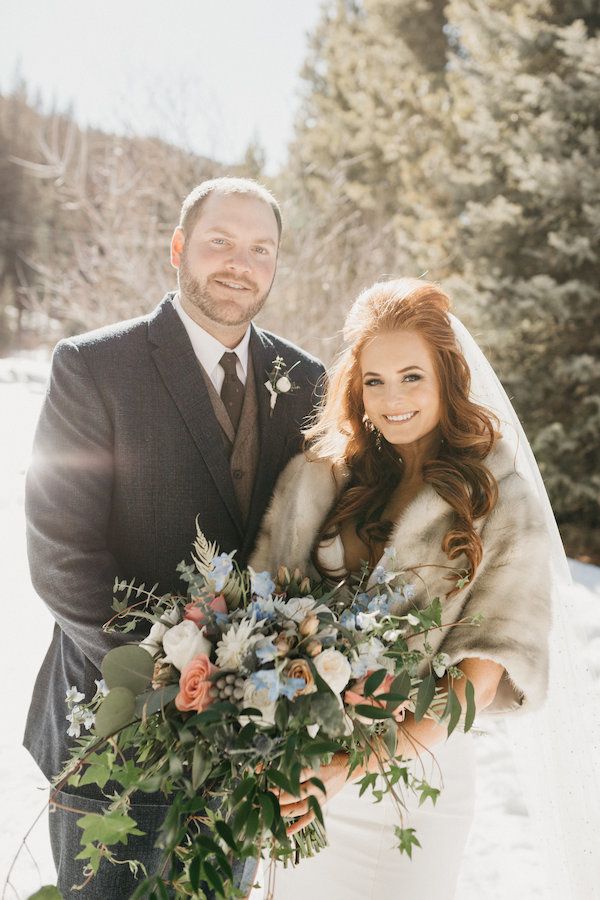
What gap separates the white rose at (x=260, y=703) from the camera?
57.3 inches

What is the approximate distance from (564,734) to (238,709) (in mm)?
1439

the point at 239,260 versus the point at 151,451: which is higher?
the point at 239,260

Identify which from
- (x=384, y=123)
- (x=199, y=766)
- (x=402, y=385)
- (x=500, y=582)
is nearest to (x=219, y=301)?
(x=402, y=385)

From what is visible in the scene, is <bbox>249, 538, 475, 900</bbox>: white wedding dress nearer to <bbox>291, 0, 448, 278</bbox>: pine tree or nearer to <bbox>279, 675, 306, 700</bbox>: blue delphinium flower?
<bbox>279, 675, 306, 700</bbox>: blue delphinium flower

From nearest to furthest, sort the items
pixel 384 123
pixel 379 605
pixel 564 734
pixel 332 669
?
pixel 332 669, pixel 379 605, pixel 564 734, pixel 384 123

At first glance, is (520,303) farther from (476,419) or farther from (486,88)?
(476,419)

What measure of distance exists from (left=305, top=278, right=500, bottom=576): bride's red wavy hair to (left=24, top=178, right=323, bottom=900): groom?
0.76 feet

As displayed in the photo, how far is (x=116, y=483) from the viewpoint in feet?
7.51

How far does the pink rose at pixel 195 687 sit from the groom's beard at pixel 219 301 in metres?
1.26

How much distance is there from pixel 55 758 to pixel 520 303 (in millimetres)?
8352

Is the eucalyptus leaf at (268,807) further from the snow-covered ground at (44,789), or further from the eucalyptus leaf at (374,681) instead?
the snow-covered ground at (44,789)

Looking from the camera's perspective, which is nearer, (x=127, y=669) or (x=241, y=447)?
(x=127, y=669)

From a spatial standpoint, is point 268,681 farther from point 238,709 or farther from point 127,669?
point 127,669

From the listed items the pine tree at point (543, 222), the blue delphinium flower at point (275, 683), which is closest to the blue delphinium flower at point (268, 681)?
the blue delphinium flower at point (275, 683)
